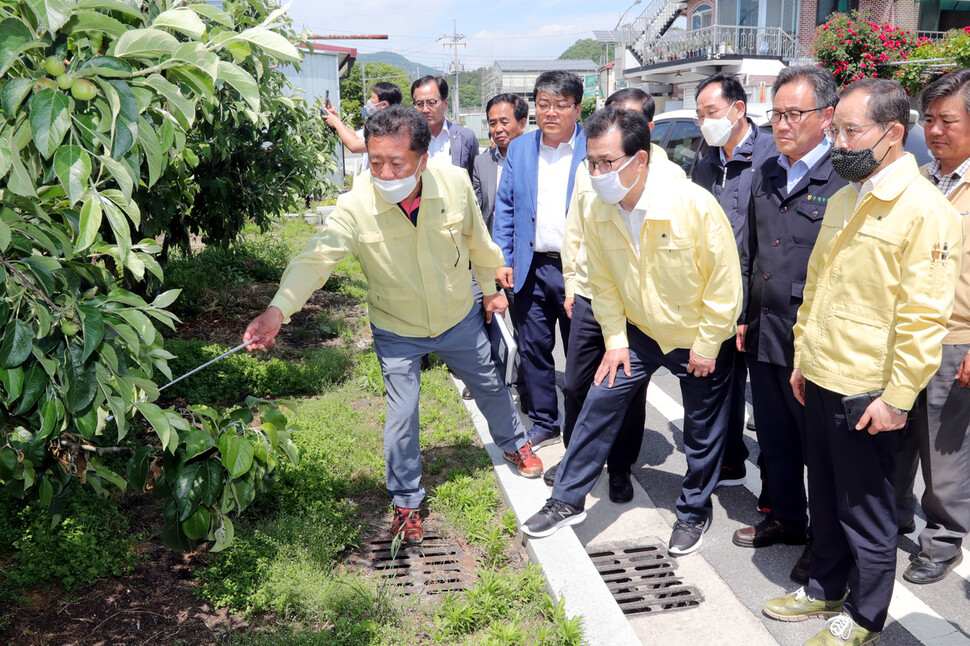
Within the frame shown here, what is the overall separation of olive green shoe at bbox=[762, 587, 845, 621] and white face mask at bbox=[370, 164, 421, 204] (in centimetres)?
239

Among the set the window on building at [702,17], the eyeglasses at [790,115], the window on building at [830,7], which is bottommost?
the eyeglasses at [790,115]

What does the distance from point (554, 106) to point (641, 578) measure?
2.69 meters

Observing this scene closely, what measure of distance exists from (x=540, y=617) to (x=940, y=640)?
1577 millimetres

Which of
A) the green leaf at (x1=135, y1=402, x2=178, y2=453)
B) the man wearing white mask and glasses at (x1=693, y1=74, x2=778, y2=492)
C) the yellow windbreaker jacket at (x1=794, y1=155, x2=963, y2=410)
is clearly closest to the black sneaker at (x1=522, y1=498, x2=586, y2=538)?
the man wearing white mask and glasses at (x1=693, y1=74, x2=778, y2=492)

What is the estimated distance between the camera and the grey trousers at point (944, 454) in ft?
10.9

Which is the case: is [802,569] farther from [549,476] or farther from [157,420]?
[157,420]

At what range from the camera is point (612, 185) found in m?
3.41

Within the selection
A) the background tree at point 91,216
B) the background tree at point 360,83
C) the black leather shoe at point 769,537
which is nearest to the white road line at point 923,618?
the black leather shoe at point 769,537

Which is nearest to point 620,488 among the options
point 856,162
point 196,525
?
point 856,162

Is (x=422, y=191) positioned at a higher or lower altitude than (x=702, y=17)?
lower

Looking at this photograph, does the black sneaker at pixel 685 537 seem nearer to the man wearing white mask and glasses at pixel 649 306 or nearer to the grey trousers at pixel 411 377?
the man wearing white mask and glasses at pixel 649 306

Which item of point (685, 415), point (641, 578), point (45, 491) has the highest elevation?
point (45, 491)

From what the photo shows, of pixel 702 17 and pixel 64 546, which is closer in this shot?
pixel 64 546

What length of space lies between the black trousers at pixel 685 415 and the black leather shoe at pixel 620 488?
0.48m
